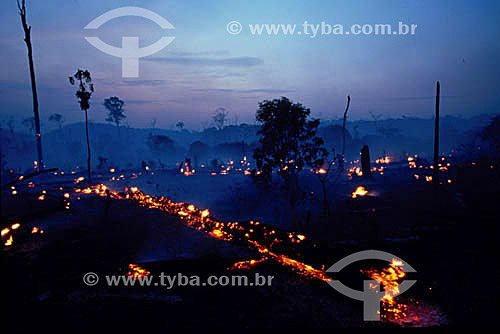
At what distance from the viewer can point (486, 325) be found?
584 centimetres

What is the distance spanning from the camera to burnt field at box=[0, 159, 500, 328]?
615 cm

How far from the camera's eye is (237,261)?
894 cm

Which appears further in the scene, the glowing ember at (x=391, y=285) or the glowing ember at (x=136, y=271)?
the glowing ember at (x=136, y=271)

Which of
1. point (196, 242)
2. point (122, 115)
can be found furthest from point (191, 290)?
point (122, 115)

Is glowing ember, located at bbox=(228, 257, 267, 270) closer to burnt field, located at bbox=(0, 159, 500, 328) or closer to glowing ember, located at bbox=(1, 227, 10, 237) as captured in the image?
burnt field, located at bbox=(0, 159, 500, 328)

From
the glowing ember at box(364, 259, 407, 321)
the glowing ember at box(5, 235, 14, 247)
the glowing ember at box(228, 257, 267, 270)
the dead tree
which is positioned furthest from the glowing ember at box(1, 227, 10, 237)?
the dead tree

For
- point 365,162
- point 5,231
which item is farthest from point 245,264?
point 365,162

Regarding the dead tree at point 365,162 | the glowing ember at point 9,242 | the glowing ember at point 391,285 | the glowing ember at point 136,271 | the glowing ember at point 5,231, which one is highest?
the dead tree at point 365,162

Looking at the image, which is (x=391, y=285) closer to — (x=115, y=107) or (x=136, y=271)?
(x=136, y=271)

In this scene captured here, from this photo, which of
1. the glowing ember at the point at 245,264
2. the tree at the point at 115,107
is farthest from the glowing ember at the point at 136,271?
the tree at the point at 115,107

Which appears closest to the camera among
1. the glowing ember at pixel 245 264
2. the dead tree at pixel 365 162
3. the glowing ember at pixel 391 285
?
the glowing ember at pixel 391 285

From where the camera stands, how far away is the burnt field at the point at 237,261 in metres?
6.15

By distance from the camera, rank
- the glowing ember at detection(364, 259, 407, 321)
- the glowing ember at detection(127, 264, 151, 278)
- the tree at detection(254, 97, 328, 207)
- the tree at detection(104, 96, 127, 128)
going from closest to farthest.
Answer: the glowing ember at detection(364, 259, 407, 321) → the glowing ember at detection(127, 264, 151, 278) → the tree at detection(254, 97, 328, 207) → the tree at detection(104, 96, 127, 128)

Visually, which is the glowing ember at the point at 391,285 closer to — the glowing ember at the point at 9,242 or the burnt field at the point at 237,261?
the burnt field at the point at 237,261
